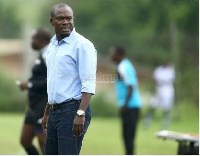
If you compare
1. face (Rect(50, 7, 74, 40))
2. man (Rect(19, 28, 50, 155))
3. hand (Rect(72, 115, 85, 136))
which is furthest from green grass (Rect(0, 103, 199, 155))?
hand (Rect(72, 115, 85, 136))

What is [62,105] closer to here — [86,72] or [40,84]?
[86,72]

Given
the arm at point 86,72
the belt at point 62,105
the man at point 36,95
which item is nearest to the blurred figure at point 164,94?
the man at point 36,95

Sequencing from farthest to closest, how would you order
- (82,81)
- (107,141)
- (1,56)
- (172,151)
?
(1,56) → (107,141) → (172,151) → (82,81)

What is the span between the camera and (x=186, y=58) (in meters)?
27.5

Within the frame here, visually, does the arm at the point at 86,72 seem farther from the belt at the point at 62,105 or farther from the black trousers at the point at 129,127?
the black trousers at the point at 129,127

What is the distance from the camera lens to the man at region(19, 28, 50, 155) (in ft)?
30.4

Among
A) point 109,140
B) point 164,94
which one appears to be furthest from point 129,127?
point 164,94

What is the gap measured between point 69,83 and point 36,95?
306 cm

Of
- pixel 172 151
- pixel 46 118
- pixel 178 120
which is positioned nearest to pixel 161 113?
pixel 178 120

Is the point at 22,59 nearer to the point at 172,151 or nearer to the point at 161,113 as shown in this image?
the point at 161,113

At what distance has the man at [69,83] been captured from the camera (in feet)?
20.7

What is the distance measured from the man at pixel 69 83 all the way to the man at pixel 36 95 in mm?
2684

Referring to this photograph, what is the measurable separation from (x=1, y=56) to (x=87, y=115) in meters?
34.4

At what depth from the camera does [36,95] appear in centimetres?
942
